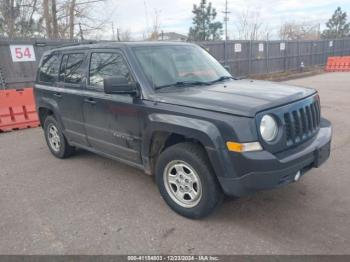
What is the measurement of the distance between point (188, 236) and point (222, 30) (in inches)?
1946

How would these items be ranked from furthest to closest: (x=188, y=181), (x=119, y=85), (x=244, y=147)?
(x=119, y=85)
(x=188, y=181)
(x=244, y=147)

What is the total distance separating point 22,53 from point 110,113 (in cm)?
747

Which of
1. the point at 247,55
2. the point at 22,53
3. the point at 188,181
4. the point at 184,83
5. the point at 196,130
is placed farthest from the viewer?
the point at 247,55

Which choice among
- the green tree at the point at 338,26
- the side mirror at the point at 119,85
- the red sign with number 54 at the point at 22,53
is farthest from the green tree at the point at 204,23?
the side mirror at the point at 119,85

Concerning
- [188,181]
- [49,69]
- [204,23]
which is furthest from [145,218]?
[204,23]

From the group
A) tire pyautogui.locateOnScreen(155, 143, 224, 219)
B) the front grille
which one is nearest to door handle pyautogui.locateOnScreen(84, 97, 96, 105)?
tire pyautogui.locateOnScreen(155, 143, 224, 219)

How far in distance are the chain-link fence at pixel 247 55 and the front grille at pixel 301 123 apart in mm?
9206

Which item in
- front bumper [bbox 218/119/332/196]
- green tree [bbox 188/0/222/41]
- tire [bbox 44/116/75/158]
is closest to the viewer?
front bumper [bbox 218/119/332/196]

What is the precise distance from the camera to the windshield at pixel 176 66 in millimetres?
3697

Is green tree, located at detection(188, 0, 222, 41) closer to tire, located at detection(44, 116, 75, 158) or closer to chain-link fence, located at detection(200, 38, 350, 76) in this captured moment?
chain-link fence, located at detection(200, 38, 350, 76)

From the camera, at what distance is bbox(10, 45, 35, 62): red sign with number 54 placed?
380 inches

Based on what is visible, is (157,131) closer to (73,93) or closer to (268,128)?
(268,128)

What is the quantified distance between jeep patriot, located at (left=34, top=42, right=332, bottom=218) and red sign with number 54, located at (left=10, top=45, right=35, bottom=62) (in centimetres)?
591

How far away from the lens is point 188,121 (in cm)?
306
